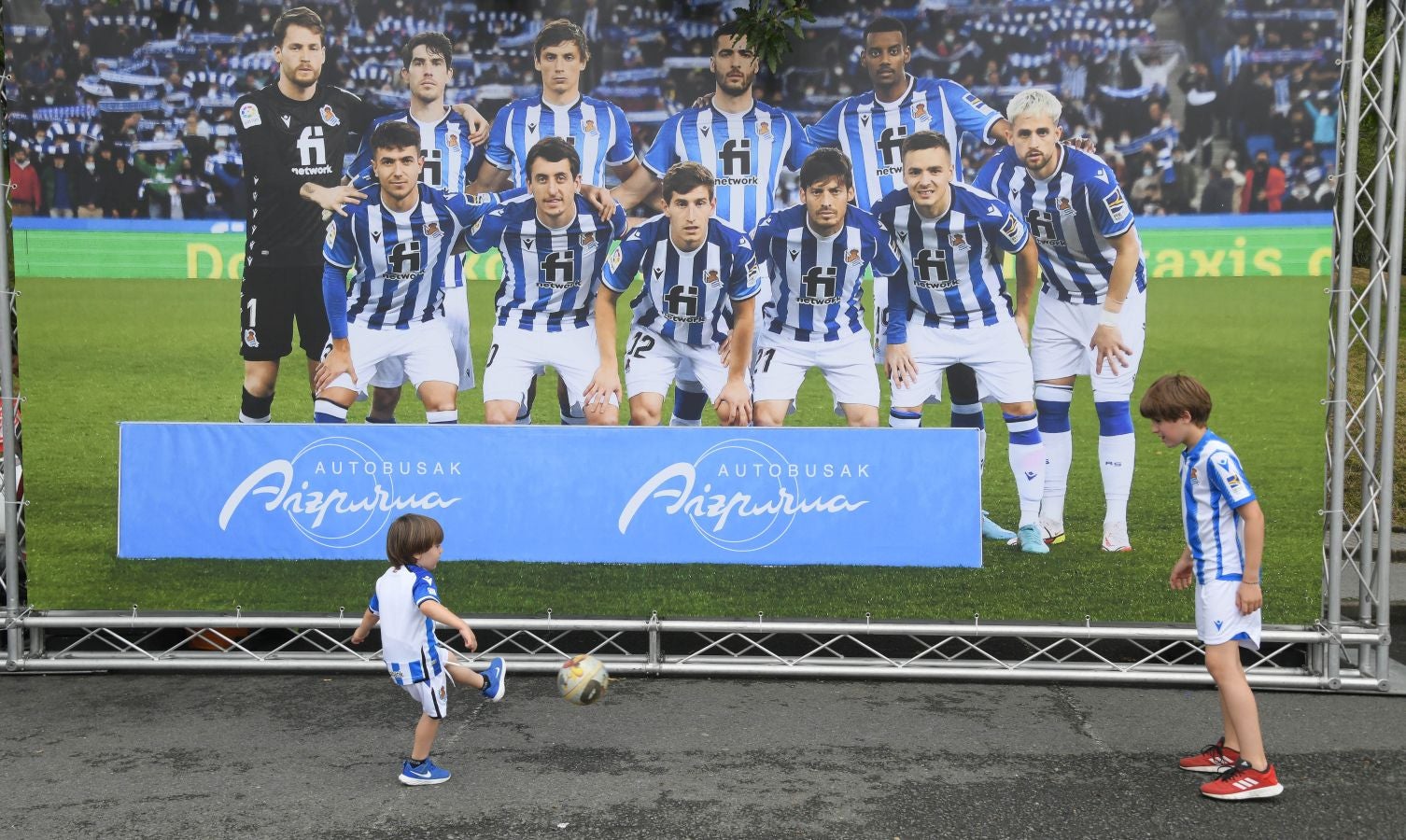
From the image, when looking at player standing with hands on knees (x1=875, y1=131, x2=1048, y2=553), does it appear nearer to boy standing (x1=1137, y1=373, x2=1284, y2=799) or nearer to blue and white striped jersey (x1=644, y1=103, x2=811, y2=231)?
blue and white striped jersey (x1=644, y1=103, x2=811, y2=231)

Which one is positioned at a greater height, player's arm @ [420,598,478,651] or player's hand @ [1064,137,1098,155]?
player's hand @ [1064,137,1098,155]

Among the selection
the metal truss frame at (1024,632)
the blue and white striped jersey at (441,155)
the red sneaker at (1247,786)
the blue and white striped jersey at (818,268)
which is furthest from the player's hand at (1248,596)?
the blue and white striped jersey at (441,155)

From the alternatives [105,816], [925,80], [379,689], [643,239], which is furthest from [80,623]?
[925,80]

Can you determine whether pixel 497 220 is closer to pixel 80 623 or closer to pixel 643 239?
pixel 643 239

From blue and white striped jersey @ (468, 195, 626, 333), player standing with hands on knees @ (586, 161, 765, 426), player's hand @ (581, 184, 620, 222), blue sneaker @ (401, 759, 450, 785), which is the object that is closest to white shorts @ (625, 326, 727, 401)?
player standing with hands on knees @ (586, 161, 765, 426)

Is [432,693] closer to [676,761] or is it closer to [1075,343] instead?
[676,761]

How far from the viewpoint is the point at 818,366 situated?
6570 mm

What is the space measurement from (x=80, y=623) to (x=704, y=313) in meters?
3.72

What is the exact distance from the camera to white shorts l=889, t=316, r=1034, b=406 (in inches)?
256

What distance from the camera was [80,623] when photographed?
6.66m

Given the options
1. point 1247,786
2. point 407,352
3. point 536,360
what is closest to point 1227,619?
point 1247,786

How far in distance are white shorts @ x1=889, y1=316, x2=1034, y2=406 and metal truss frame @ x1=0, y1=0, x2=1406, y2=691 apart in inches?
47.6

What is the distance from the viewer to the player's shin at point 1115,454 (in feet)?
21.4

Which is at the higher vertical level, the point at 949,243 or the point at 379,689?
the point at 949,243
